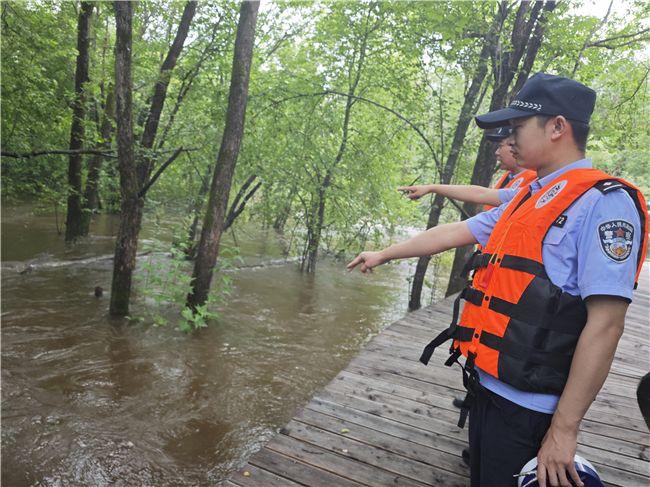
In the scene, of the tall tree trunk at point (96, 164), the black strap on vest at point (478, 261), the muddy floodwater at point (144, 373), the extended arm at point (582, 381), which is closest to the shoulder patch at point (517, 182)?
the black strap on vest at point (478, 261)

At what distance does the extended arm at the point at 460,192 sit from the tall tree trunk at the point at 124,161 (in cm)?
524

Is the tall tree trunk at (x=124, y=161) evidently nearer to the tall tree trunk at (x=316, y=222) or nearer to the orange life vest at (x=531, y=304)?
the tall tree trunk at (x=316, y=222)

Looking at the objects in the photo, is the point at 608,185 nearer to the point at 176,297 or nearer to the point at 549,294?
the point at 549,294

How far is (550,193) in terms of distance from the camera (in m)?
1.56

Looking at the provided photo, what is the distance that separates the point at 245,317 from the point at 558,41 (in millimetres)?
7460

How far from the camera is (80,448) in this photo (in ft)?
14.5

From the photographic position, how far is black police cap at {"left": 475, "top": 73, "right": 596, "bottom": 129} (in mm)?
1530

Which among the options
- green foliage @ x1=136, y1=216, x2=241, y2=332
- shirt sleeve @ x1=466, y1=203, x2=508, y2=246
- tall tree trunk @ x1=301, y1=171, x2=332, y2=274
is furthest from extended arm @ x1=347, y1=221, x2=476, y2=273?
tall tree trunk @ x1=301, y1=171, x2=332, y2=274

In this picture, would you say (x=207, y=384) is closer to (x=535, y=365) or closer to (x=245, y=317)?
(x=245, y=317)

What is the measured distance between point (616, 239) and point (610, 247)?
0.04 m

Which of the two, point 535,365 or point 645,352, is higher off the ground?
point 535,365

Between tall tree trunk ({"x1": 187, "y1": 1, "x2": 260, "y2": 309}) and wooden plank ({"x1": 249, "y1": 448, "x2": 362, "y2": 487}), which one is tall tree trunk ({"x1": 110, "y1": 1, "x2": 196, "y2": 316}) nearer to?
tall tree trunk ({"x1": 187, "y1": 1, "x2": 260, "y2": 309})

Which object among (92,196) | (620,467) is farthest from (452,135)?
(92,196)

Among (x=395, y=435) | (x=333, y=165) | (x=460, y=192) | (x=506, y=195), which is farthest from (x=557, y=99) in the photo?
(x=333, y=165)
